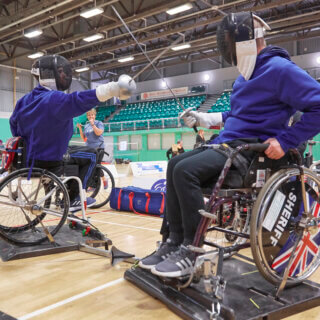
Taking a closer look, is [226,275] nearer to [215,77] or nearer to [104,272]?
Result: [104,272]

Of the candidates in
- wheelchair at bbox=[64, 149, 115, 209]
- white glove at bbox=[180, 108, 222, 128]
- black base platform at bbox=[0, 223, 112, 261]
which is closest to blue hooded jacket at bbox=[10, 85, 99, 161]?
wheelchair at bbox=[64, 149, 115, 209]

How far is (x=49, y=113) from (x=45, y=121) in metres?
0.07

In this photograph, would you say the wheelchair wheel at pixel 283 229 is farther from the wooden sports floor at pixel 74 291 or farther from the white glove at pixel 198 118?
the white glove at pixel 198 118

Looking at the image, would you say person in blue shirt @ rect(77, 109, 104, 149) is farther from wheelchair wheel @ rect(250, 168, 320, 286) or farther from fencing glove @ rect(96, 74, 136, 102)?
wheelchair wheel @ rect(250, 168, 320, 286)

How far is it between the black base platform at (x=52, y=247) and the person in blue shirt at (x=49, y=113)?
51 centimetres

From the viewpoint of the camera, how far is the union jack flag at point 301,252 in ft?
5.16

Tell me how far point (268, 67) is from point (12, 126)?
6.42 feet

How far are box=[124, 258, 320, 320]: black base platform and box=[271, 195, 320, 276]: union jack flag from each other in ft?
0.34

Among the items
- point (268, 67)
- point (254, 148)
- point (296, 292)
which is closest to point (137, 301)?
point (296, 292)

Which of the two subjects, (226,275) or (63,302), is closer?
(63,302)

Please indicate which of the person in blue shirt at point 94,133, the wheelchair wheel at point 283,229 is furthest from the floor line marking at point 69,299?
the person in blue shirt at point 94,133

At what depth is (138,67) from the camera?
20.7m

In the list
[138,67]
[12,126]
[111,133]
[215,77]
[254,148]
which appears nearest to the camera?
[254,148]

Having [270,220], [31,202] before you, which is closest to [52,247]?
[31,202]
